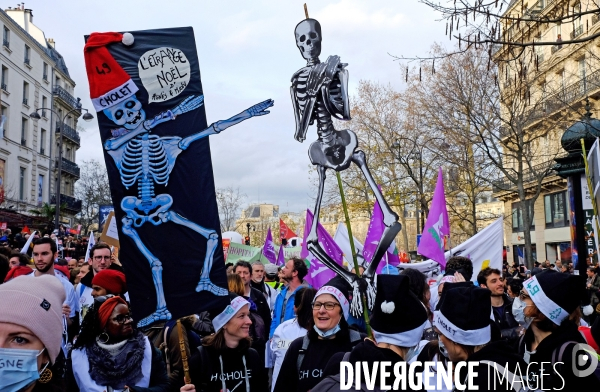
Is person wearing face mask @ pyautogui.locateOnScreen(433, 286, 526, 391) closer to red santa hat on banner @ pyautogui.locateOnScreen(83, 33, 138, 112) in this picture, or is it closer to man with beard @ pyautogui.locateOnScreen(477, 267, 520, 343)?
red santa hat on banner @ pyautogui.locateOnScreen(83, 33, 138, 112)

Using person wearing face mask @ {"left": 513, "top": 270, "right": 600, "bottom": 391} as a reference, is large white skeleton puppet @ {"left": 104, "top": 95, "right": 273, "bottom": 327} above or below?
above

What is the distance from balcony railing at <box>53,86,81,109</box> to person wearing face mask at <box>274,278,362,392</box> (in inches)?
2075

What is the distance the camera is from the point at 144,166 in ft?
16.2

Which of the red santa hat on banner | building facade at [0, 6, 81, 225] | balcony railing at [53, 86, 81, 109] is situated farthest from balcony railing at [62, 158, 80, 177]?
the red santa hat on banner

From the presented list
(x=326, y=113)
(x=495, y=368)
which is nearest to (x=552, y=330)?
(x=495, y=368)

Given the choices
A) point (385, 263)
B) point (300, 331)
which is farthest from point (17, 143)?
point (300, 331)

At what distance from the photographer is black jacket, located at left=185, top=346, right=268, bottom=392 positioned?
A: 493 cm

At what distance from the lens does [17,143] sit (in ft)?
152

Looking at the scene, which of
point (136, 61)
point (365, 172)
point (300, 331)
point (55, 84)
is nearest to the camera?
point (136, 61)

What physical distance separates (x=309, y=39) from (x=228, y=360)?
475cm

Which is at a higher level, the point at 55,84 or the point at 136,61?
the point at 55,84

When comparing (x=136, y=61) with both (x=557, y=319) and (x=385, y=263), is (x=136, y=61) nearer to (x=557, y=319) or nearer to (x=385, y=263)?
(x=557, y=319)

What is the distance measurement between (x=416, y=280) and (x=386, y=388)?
3.26 metres

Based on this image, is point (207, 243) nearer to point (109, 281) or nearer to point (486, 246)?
point (109, 281)
